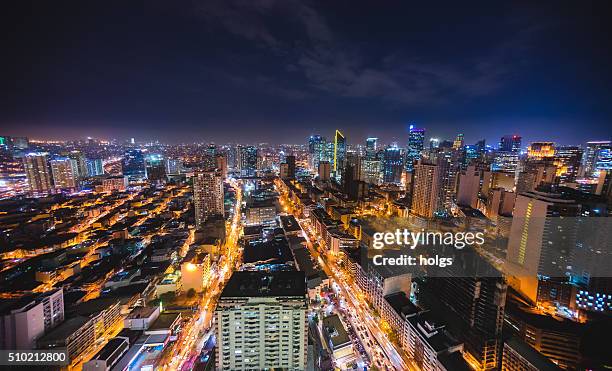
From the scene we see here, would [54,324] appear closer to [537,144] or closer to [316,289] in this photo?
[316,289]

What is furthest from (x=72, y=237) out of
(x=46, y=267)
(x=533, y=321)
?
(x=533, y=321)

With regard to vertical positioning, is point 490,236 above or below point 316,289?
above

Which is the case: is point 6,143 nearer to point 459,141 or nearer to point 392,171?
point 392,171

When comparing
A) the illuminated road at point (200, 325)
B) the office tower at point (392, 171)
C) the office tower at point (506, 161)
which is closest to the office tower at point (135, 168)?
the illuminated road at point (200, 325)

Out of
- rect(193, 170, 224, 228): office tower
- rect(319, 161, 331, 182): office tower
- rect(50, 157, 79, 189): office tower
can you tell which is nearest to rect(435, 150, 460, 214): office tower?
rect(319, 161, 331, 182): office tower

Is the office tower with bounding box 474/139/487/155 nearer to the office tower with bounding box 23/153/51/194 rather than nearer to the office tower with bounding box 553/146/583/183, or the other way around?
the office tower with bounding box 553/146/583/183

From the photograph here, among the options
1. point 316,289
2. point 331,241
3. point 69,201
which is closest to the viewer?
point 316,289
